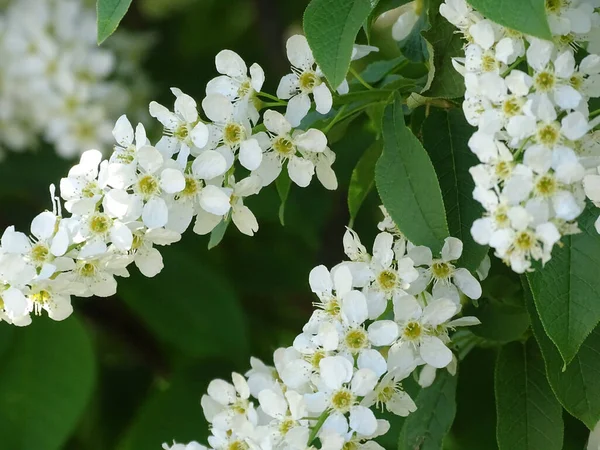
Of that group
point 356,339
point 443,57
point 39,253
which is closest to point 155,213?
point 39,253

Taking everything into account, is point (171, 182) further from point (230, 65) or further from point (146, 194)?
point (230, 65)

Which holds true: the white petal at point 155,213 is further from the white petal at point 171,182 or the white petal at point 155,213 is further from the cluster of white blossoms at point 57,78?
the cluster of white blossoms at point 57,78

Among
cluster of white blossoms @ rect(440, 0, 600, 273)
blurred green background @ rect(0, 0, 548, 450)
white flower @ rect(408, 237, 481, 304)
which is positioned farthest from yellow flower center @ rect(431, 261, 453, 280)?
blurred green background @ rect(0, 0, 548, 450)

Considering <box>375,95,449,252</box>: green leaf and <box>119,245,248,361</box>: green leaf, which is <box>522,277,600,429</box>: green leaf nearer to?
<box>375,95,449,252</box>: green leaf

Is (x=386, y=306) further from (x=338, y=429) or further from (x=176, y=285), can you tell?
(x=176, y=285)

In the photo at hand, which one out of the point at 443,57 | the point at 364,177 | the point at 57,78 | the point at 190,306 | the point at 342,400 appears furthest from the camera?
the point at 190,306
